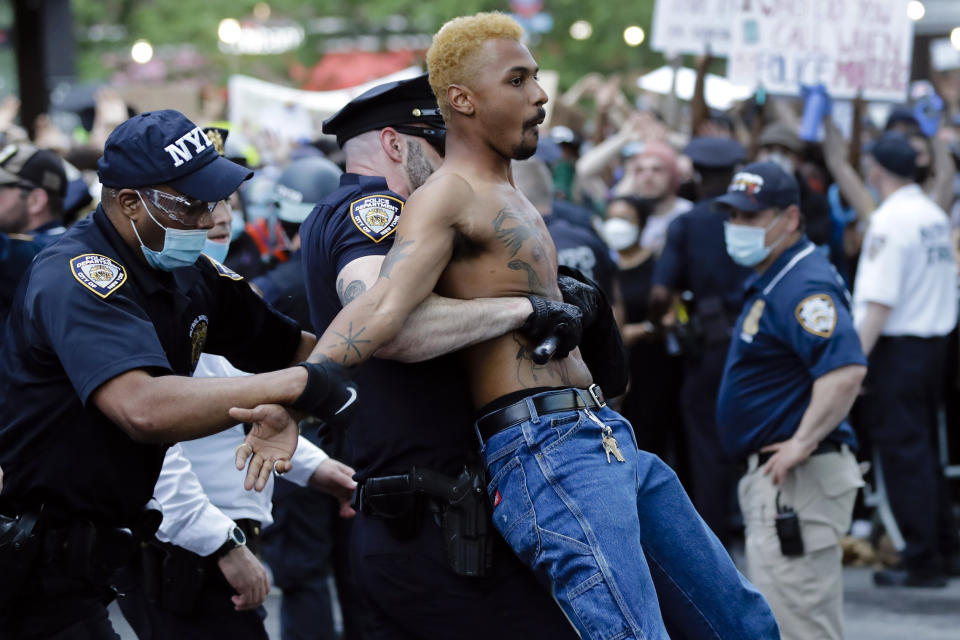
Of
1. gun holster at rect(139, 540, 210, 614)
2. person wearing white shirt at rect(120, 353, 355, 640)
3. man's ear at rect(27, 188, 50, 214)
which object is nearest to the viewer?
person wearing white shirt at rect(120, 353, 355, 640)

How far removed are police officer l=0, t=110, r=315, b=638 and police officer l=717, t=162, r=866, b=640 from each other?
8.80 feet

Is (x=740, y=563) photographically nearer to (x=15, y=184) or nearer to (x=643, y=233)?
(x=643, y=233)

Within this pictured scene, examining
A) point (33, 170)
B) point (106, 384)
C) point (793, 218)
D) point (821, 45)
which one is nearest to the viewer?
point (106, 384)

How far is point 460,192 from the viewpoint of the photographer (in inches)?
130

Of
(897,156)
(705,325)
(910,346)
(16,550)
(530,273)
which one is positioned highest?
(530,273)

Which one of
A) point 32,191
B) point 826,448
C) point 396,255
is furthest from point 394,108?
point 32,191

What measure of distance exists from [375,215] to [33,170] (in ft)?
9.49

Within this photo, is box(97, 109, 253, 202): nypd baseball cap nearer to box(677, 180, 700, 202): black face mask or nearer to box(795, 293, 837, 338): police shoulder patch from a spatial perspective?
box(795, 293, 837, 338): police shoulder patch

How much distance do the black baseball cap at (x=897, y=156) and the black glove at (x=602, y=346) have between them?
14.4 ft

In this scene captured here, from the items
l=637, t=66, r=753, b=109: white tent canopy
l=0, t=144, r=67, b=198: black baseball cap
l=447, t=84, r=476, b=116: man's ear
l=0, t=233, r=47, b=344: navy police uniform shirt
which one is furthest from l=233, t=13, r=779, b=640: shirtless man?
l=637, t=66, r=753, b=109: white tent canopy

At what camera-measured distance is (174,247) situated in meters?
3.34

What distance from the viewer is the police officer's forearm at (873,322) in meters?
7.32

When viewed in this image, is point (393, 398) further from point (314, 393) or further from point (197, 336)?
point (197, 336)

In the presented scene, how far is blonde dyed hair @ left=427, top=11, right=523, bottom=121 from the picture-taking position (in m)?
3.32
